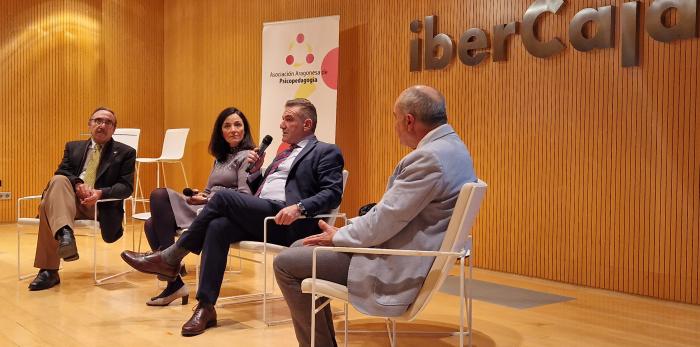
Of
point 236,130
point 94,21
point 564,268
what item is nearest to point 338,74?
point 236,130

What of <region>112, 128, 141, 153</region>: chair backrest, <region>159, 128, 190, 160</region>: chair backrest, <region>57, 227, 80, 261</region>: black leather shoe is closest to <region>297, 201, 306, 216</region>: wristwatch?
<region>57, 227, 80, 261</region>: black leather shoe

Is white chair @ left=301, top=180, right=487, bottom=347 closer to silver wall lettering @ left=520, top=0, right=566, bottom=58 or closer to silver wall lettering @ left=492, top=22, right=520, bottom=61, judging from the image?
silver wall lettering @ left=520, top=0, right=566, bottom=58

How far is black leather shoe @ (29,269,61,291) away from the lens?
4715mm

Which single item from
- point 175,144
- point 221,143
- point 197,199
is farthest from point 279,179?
point 175,144

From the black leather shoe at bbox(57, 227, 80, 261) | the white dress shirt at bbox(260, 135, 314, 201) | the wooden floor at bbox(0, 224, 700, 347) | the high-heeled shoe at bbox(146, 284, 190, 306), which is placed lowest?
the wooden floor at bbox(0, 224, 700, 347)

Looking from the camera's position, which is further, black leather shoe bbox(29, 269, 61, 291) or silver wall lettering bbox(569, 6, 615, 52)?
black leather shoe bbox(29, 269, 61, 291)

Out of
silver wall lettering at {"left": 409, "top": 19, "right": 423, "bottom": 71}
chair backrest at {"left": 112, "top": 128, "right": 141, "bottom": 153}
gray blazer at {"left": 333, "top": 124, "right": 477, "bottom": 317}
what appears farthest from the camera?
chair backrest at {"left": 112, "top": 128, "right": 141, "bottom": 153}

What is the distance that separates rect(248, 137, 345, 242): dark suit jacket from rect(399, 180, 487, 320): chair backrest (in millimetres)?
1324

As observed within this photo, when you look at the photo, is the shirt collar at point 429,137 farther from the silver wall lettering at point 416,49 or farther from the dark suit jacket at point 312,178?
the silver wall lettering at point 416,49

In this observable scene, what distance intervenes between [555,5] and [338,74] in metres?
2.45

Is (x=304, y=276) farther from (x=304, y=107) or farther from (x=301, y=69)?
(x=301, y=69)

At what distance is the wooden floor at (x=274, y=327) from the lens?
11.5 feet

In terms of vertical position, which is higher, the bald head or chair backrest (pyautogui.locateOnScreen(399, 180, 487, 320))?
the bald head

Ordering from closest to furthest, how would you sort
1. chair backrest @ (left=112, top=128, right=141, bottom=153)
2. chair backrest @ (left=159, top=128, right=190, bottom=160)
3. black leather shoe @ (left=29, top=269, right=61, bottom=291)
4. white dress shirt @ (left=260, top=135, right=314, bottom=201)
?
white dress shirt @ (left=260, top=135, right=314, bottom=201) → black leather shoe @ (left=29, top=269, right=61, bottom=291) → chair backrest @ (left=112, top=128, right=141, bottom=153) → chair backrest @ (left=159, top=128, right=190, bottom=160)
